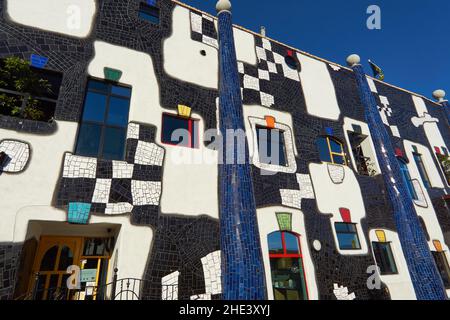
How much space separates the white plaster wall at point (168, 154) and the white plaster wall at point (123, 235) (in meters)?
0.76

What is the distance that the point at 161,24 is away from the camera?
Answer: 7.82 metres

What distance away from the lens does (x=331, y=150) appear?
9312mm

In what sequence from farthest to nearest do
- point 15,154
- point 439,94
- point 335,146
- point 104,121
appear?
point 439,94, point 335,146, point 104,121, point 15,154

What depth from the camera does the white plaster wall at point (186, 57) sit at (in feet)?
24.6

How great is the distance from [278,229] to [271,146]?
8.53ft

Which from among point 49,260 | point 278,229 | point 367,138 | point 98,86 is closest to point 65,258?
point 49,260

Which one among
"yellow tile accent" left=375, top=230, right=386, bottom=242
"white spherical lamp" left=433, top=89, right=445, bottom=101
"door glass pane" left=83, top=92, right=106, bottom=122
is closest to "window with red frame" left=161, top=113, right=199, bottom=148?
"door glass pane" left=83, top=92, right=106, bottom=122

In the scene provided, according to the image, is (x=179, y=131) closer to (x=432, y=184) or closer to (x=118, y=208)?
(x=118, y=208)

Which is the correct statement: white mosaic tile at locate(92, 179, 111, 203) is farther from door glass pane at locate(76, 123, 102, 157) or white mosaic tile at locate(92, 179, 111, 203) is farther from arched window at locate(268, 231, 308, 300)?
arched window at locate(268, 231, 308, 300)

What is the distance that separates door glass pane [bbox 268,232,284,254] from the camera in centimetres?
664

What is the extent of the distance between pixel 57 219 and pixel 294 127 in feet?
23.2

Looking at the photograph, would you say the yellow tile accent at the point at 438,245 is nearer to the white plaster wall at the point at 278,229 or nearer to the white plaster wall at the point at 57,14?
the white plaster wall at the point at 278,229

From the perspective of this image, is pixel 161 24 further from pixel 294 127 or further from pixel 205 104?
pixel 294 127
